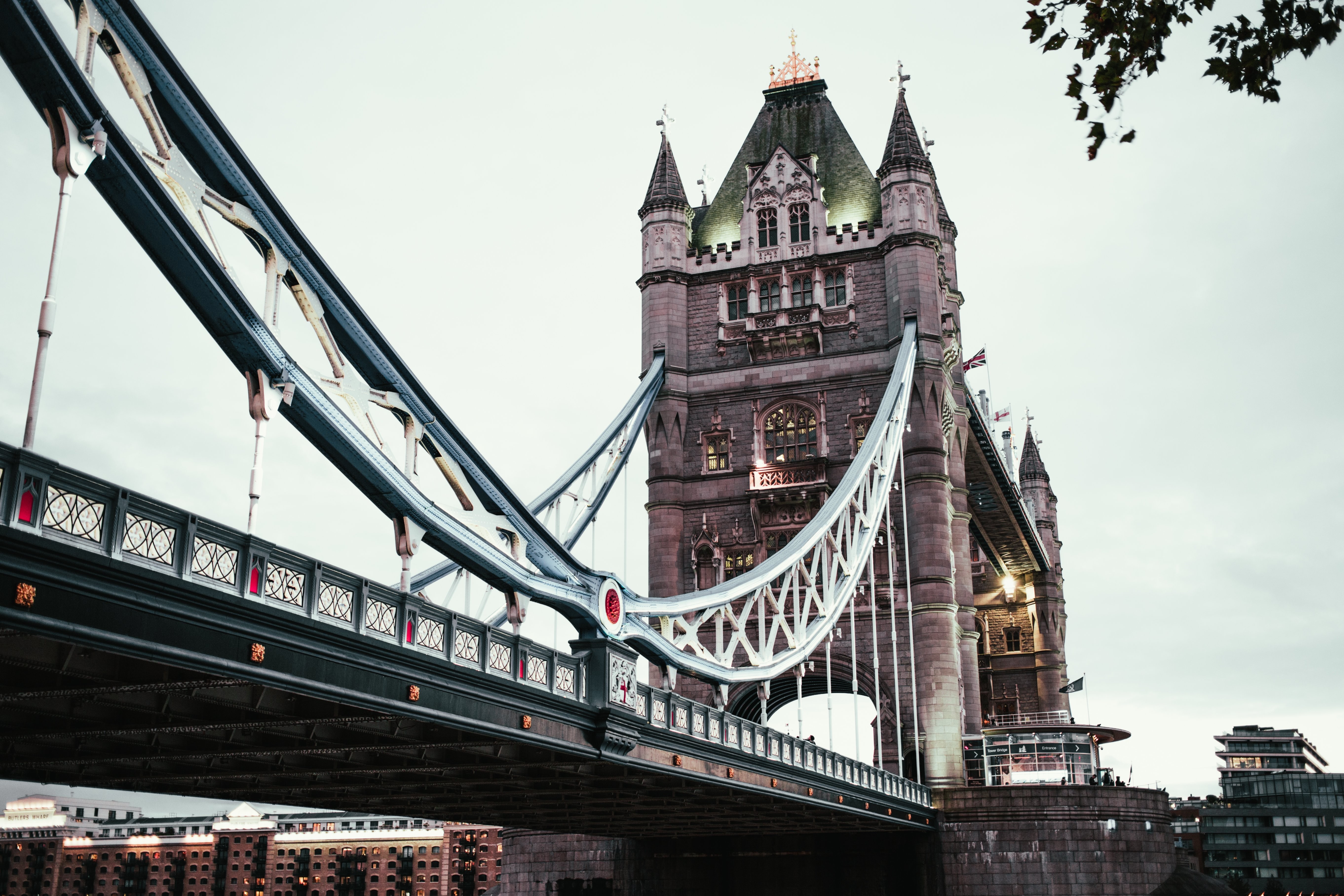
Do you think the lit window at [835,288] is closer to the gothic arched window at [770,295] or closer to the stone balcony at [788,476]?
the gothic arched window at [770,295]

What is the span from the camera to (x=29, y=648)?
525 inches

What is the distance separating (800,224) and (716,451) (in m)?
9.49

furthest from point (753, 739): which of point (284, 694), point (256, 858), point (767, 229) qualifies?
point (256, 858)

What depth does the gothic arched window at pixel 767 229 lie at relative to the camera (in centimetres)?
5259

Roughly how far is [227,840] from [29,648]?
147m

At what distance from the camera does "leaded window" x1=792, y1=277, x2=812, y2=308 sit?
51688 millimetres

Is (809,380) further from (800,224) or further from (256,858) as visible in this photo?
(256,858)

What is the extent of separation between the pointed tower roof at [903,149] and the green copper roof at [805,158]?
1.68 metres

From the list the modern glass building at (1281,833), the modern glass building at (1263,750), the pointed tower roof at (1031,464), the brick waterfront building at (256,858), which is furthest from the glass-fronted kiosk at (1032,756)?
the modern glass building at (1263,750)

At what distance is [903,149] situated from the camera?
167 ft

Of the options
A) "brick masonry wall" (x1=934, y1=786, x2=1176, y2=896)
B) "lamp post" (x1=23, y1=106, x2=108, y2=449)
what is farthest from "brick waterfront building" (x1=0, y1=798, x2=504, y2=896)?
"lamp post" (x1=23, y1=106, x2=108, y2=449)

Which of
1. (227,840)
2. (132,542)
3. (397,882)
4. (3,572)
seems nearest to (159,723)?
(132,542)

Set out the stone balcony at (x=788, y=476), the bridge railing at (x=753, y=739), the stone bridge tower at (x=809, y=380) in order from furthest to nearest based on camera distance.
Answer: the stone balcony at (x=788, y=476) → the stone bridge tower at (x=809, y=380) → the bridge railing at (x=753, y=739)

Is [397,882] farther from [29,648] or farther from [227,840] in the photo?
[29,648]
